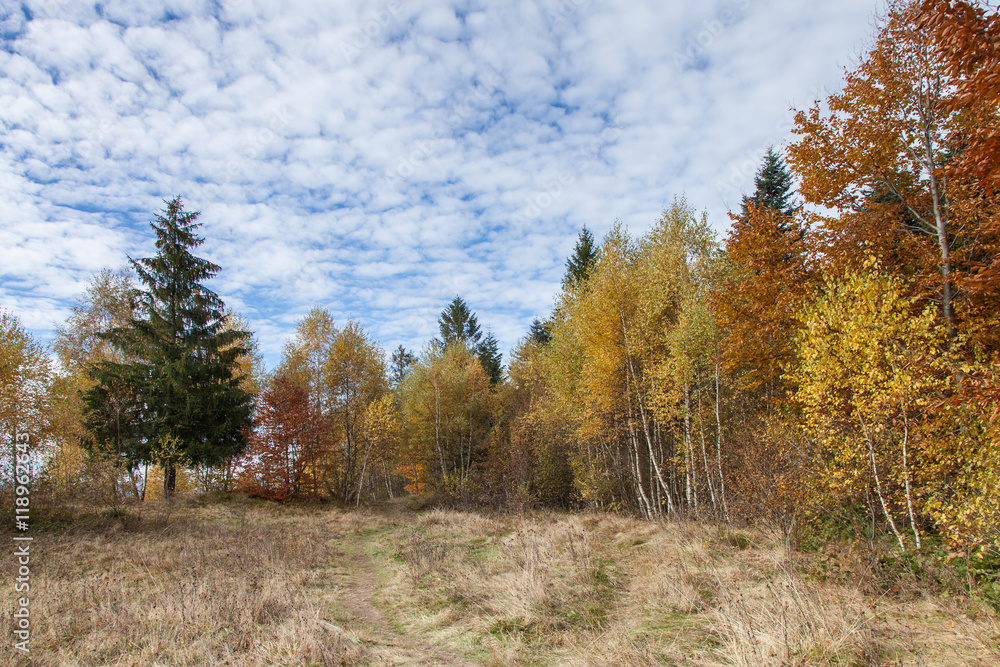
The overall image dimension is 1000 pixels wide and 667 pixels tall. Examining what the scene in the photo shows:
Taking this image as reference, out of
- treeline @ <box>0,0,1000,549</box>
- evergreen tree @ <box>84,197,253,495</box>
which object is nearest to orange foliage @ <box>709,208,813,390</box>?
treeline @ <box>0,0,1000,549</box>

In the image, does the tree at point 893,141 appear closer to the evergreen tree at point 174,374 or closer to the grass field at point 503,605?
the grass field at point 503,605

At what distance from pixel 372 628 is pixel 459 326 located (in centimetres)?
2843

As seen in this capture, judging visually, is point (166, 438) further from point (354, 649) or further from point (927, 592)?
point (927, 592)

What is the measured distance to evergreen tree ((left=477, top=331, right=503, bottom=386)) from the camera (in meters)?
31.7

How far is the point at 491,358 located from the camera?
1286 inches

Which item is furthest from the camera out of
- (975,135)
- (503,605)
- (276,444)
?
(276,444)

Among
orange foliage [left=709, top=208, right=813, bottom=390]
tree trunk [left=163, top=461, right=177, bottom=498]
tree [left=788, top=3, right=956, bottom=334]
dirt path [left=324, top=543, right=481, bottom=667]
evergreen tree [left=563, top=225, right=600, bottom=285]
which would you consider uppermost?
evergreen tree [left=563, top=225, right=600, bottom=285]

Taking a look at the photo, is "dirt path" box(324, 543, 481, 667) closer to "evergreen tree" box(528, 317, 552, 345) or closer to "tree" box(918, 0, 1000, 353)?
"tree" box(918, 0, 1000, 353)

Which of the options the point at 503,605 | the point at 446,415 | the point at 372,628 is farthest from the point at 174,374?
the point at 503,605

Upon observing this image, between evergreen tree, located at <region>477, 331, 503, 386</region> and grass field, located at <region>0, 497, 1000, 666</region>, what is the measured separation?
21980 millimetres

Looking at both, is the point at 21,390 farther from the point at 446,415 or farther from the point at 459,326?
the point at 459,326

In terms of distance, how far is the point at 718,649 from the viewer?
13.2 feet

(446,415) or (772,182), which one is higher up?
(772,182)

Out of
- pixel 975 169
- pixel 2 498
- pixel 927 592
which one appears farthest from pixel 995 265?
pixel 2 498
